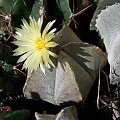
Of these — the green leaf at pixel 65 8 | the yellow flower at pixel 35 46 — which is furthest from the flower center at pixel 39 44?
the green leaf at pixel 65 8

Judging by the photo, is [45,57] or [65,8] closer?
[45,57]

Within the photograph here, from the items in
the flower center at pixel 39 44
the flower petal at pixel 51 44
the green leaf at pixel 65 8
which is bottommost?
the flower petal at pixel 51 44

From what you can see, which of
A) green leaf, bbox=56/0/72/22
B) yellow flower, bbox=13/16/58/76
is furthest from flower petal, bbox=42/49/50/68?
green leaf, bbox=56/0/72/22

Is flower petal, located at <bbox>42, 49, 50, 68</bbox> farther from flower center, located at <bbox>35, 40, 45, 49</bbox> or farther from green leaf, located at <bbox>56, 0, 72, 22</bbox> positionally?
green leaf, located at <bbox>56, 0, 72, 22</bbox>

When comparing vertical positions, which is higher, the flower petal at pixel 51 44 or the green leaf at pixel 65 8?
the green leaf at pixel 65 8

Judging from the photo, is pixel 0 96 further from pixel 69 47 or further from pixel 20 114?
pixel 69 47

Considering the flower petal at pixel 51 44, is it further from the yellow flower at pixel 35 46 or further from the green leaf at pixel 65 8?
the green leaf at pixel 65 8

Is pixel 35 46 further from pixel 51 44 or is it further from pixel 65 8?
pixel 65 8

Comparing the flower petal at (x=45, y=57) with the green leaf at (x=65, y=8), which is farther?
the green leaf at (x=65, y=8)

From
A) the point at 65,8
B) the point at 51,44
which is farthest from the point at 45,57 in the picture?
the point at 65,8
